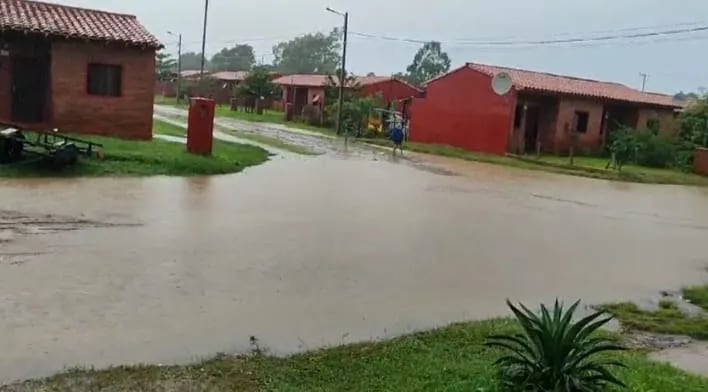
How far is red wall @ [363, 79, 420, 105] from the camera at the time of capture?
5038 centimetres

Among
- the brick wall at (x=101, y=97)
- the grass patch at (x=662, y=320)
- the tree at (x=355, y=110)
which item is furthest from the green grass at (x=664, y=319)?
the tree at (x=355, y=110)

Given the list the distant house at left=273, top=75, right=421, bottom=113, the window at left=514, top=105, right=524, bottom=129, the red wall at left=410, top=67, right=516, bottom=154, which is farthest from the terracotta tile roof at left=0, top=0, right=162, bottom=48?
the distant house at left=273, top=75, right=421, bottom=113

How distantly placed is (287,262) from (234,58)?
111 metres

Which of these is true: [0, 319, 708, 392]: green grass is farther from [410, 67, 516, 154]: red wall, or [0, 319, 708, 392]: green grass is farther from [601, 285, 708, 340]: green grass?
[410, 67, 516, 154]: red wall

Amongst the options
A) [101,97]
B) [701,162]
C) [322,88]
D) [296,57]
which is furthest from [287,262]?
[296,57]

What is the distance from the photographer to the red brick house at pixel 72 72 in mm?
22109

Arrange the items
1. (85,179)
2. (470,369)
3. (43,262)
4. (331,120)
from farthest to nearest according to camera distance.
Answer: (331,120)
(85,179)
(43,262)
(470,369)

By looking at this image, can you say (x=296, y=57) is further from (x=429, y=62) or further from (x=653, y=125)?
(x=653, y=125)

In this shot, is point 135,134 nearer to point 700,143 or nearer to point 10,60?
point 10,60

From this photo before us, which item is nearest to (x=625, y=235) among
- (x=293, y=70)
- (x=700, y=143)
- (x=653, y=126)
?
(x=700, y=143)

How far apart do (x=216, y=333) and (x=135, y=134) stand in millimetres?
18179

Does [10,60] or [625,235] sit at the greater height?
[10,60]

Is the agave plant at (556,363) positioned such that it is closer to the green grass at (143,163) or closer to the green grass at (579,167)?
the green grass at (143,163)

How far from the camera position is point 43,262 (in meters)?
8.94
